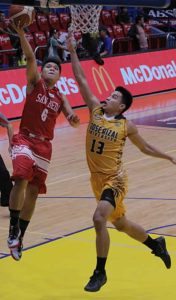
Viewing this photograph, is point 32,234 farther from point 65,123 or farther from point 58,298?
point 65,123

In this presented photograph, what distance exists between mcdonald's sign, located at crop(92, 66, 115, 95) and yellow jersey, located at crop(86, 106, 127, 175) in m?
11.7

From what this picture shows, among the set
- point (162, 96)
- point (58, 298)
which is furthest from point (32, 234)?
point (162, 96)

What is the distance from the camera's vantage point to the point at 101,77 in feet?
62.6

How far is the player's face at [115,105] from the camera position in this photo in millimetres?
7277

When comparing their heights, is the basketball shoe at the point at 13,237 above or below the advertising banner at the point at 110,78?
above

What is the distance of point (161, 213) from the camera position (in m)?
9.98

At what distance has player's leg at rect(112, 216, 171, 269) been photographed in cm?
731

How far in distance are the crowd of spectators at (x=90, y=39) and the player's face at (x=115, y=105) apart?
9845 mm

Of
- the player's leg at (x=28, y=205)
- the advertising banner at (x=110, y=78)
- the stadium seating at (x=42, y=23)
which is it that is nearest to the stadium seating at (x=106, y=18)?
the stadium seating at (x=42, y=23)

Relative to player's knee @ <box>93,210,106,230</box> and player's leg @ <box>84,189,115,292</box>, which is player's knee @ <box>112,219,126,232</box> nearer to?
player's leg @ <box>84,189,115,292</box>

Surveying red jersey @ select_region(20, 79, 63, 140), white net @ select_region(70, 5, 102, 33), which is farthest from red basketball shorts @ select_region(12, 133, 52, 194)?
white net @ select_region(70, 5, 102, 33)

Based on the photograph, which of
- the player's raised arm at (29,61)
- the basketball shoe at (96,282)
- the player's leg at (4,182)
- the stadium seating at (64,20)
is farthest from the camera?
the stadium seating at (64,20)

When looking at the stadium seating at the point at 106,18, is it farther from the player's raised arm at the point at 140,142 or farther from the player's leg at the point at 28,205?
the player's raised arm at the point at 140,142

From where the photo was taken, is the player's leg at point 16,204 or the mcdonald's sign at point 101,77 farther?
the mcdonald's sign at point 101,77
